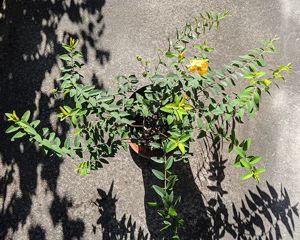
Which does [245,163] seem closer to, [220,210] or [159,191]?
[159,191]

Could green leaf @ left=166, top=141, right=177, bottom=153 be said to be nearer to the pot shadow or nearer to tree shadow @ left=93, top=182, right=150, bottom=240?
the pot shadow

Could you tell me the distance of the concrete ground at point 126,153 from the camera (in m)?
4.37

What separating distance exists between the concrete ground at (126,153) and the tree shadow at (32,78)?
14 millimetres

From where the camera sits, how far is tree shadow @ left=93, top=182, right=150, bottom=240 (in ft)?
14.2

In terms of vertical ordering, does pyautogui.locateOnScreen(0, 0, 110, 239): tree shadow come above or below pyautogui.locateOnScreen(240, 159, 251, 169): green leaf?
above

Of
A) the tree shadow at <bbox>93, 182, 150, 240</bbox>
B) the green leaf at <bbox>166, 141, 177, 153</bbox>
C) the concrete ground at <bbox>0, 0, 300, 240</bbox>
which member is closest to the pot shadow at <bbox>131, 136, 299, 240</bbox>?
the concrete ground at <bbox>0, 0, 300, 240</bbox>

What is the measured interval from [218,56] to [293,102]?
1.28 meters

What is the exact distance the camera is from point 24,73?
5.03 meters

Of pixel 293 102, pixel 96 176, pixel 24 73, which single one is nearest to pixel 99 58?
pixel 24 73

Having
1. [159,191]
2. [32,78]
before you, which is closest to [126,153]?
[32,78]

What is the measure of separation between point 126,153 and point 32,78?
183cm

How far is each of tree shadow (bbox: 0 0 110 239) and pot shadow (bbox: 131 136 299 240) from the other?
119 cm

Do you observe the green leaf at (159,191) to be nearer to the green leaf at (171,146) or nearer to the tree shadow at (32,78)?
the green leaf at (171,146)

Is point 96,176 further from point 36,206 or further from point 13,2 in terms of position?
point 13,2
